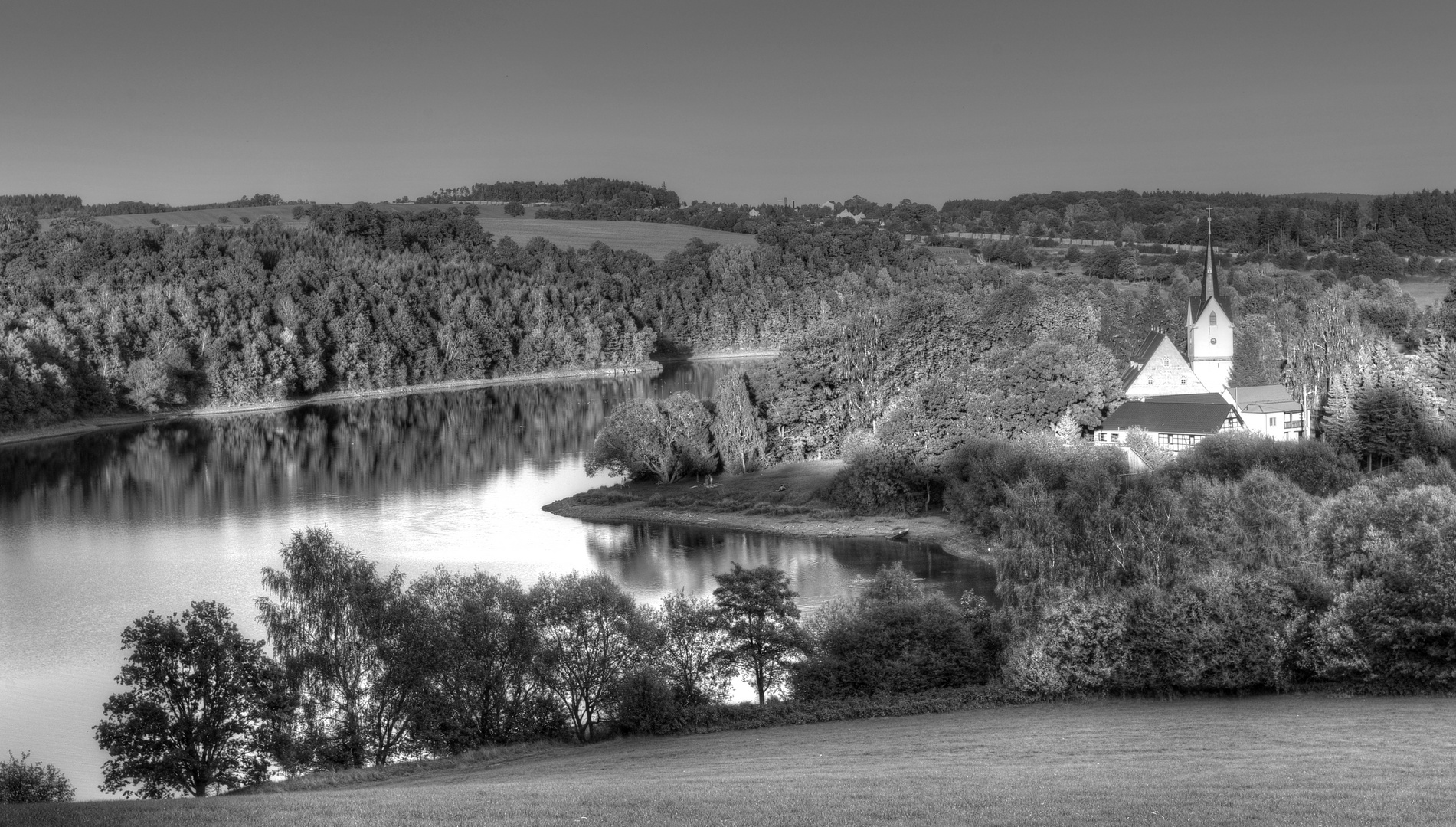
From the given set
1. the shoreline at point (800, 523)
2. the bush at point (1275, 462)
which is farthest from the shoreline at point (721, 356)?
the bush at point (1275, 462)

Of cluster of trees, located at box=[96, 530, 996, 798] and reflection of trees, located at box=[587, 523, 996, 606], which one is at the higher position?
cluster of trees, located at box=[96, 530, 996, 798]

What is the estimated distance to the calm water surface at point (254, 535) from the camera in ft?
98.5

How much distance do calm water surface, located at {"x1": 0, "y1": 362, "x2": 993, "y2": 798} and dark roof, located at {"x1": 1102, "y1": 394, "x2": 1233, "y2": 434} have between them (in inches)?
483

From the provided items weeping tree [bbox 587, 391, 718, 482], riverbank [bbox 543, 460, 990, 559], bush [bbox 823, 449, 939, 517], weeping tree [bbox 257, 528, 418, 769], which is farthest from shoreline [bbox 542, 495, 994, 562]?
weeping tree [bbox 257, 528, 418, 769]

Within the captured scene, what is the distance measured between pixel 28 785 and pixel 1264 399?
48.4 meters

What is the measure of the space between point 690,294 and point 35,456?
256 feet

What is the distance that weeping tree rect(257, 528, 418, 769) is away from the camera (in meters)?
21.9

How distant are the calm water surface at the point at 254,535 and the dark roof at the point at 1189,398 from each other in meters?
15.2

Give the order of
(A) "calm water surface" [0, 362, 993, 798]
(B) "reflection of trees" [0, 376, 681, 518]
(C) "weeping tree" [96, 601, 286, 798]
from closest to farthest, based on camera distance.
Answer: (C) "weeping tree" [96, 601, 286, 798]
(A) "calm water surface" [0, 362, 993, 798]
(B) "reflection of trees" [0, 376, 681, 518]

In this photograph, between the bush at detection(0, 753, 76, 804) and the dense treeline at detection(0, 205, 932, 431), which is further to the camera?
the dense treeline at detection(0, 205, 932, 431)

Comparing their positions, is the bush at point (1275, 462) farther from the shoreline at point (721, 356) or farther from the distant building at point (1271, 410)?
the shoreline at point (721, 356)

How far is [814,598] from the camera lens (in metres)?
34.2

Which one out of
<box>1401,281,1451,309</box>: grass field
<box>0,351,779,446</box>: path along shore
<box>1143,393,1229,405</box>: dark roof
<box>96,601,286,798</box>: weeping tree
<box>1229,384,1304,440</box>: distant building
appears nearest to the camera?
<box>96,601,286,798</box>: weeping tree

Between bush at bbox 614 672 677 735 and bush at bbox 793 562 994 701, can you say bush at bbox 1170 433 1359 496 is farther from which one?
bush at bbox 614 672 677 735
